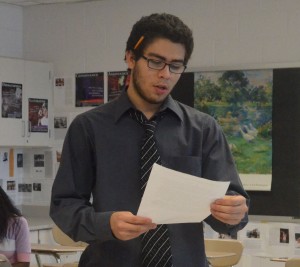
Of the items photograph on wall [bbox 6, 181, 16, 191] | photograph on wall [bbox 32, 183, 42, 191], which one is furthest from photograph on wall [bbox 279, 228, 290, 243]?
Answer: photograph on wall [bbox 6, 181, 16, 191]

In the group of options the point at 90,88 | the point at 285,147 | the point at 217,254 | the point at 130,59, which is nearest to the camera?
the point at 130,59

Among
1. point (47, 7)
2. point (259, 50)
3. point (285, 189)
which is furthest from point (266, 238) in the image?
point (47, 7)

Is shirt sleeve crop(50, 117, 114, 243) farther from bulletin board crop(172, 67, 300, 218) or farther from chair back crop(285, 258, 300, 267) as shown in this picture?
bulletin board crop(172, 67, 300, 218)

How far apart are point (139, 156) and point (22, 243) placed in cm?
270

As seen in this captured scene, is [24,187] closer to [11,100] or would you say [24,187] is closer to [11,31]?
[11,100]

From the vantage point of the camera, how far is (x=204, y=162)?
6.86 ft

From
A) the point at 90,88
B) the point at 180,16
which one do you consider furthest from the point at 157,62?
the point at 90,88

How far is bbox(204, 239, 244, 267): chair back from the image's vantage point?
17.4ft

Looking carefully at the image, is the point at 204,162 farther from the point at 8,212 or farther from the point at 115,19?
the point at 115,19

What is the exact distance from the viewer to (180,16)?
6.49 meters

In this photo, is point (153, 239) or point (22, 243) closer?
point (153, 239)

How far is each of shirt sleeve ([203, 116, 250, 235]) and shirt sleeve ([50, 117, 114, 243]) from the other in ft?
1.01

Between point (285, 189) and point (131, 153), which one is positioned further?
point (285, 189)

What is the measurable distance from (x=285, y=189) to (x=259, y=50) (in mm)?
1120
